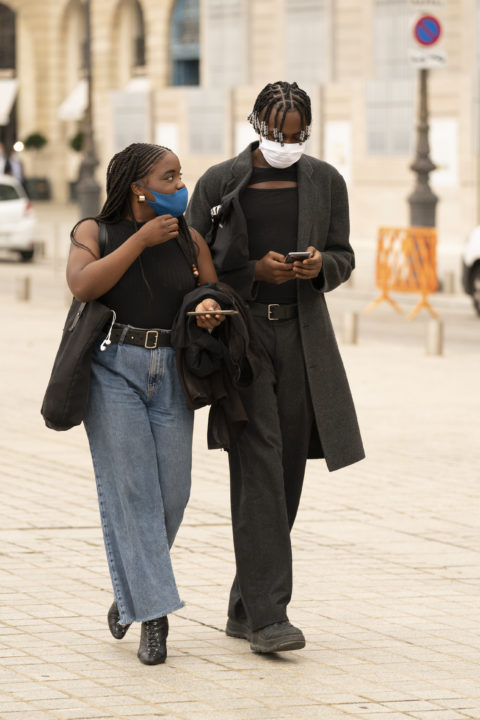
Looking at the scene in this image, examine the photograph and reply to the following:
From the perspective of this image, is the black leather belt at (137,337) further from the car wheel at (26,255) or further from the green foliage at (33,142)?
the green foliage at (33,142)

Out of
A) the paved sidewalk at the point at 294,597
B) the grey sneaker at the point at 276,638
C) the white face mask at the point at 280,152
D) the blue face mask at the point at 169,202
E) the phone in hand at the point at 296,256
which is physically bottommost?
the paved sidewalk at the point at 294,597

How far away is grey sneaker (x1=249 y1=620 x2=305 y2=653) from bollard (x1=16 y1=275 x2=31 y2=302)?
52.3ft

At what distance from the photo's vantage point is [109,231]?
5.72 metres

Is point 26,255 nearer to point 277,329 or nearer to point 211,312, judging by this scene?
point 277,329

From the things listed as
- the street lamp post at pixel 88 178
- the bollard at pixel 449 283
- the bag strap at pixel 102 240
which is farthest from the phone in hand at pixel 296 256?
the street lamp post at pixel 88 178

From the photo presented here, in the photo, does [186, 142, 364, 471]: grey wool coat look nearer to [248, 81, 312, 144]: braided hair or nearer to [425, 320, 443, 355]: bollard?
[248, 81, 312, 144]: braided hair

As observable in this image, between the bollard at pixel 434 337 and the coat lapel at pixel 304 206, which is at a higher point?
the coat lapel at pixel 304 206

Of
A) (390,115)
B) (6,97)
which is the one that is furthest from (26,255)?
(6,97)

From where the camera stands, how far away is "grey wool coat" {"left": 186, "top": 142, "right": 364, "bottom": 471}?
5.87 meters

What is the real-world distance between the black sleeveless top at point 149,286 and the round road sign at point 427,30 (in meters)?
17.9

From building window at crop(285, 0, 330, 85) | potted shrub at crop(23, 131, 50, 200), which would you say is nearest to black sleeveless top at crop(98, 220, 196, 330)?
building window at crop(285, 0, 330, 85)

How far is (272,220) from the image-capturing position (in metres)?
5.94

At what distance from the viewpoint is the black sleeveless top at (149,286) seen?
5699 mm

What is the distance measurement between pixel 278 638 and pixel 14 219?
23.5 meters
